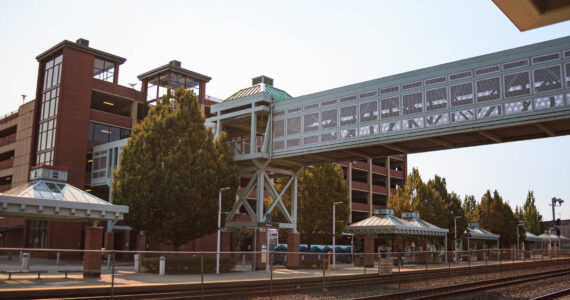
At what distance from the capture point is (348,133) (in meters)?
31.3

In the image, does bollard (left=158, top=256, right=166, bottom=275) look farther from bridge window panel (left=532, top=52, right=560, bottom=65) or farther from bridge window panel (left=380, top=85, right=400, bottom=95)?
bridge window panel (left=532, top=52, right=560, bottom=65)

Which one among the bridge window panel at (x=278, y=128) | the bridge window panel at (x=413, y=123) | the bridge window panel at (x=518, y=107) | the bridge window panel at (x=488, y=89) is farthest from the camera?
the bridge window panel at (x=278, y=128)

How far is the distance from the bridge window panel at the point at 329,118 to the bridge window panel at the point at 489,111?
8965mm

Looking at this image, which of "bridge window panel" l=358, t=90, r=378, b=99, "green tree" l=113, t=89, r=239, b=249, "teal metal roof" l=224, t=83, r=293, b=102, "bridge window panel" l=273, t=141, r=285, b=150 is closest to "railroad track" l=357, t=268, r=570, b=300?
"bridge window panel" l=358, t=90, r=378, b=99

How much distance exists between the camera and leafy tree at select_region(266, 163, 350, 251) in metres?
46.1

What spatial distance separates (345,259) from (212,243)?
16649mm

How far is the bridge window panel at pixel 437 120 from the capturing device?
27422 millimetres

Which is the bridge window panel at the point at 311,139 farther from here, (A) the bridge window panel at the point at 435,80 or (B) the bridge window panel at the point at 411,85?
(A) the bridge window panel at the point at 435,80

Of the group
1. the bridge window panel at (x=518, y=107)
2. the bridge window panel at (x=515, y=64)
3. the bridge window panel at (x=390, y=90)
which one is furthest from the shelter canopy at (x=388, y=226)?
the bridge window panel at (x=515, y=64)

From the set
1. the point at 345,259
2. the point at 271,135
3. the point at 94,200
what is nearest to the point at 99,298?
the point at 94,200

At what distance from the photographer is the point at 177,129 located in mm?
33750

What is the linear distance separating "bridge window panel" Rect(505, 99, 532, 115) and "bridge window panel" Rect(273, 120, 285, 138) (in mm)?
14749

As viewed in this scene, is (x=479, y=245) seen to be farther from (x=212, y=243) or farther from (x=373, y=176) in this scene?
(x=212, y=243)

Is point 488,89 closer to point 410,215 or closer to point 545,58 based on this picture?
point 545,58
